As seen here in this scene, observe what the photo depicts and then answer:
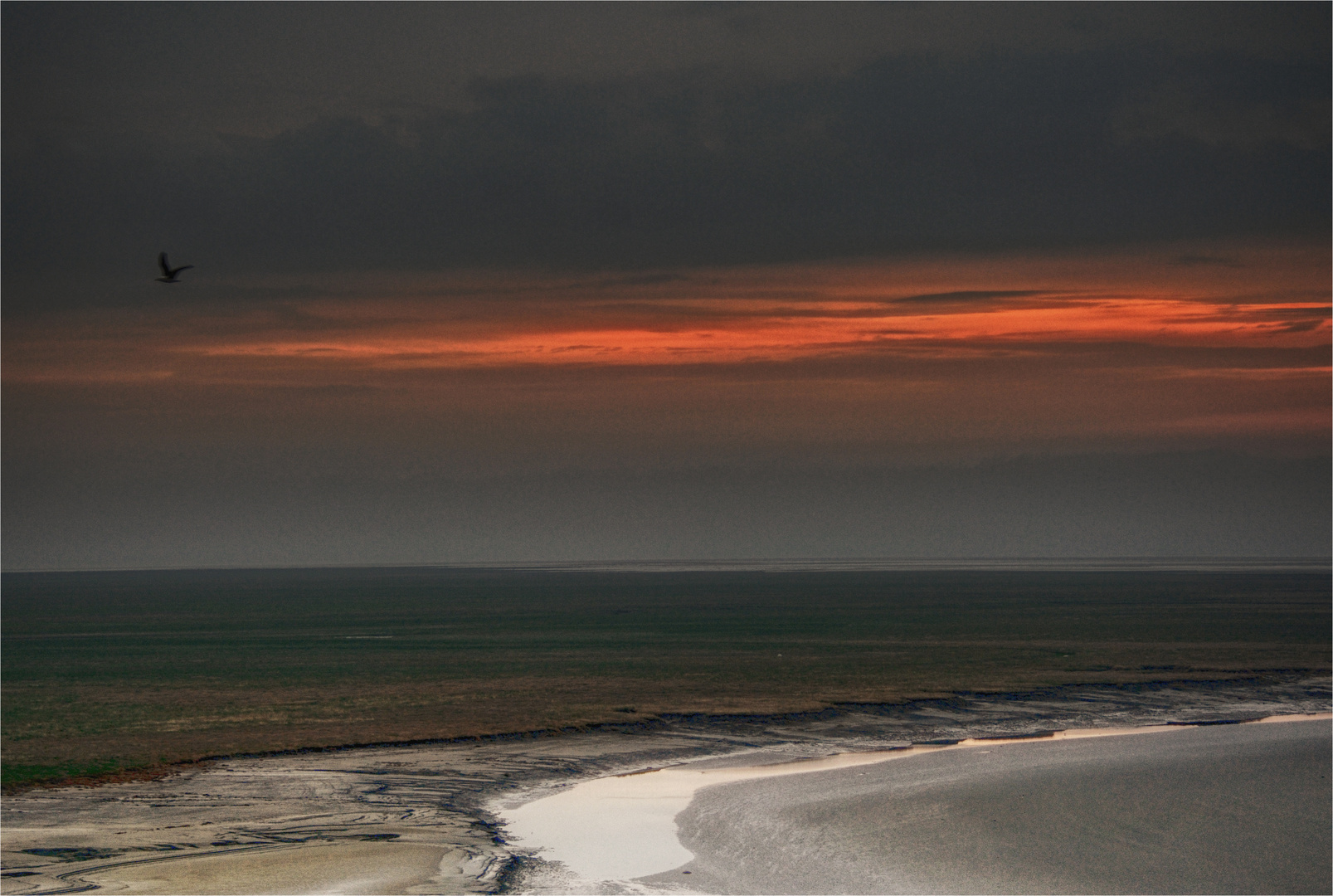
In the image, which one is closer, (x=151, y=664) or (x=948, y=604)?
(x=151, y=664)

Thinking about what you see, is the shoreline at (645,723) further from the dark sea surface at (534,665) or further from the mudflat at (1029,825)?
the mudflat at (1029,825)

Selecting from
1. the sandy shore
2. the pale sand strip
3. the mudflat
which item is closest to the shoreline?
the sandy shore

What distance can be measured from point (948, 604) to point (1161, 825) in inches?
5023

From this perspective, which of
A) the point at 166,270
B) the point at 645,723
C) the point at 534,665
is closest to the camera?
the point at 166,270

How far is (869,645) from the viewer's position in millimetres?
89250

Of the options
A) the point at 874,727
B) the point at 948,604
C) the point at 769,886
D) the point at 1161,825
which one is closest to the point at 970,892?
Result: the point at 769,886

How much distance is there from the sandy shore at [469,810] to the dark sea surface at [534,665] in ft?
16.2

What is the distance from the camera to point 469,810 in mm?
31188

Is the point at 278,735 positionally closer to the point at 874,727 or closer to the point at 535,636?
the point at 874,727

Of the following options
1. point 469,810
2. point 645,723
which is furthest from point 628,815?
point 645,723

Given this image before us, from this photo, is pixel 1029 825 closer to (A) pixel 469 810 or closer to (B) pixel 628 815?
(B) pixel 628 815

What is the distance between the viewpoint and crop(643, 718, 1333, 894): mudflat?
84.1ft

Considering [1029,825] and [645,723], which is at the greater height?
[645,723]

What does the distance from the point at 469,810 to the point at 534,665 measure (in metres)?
46.4
